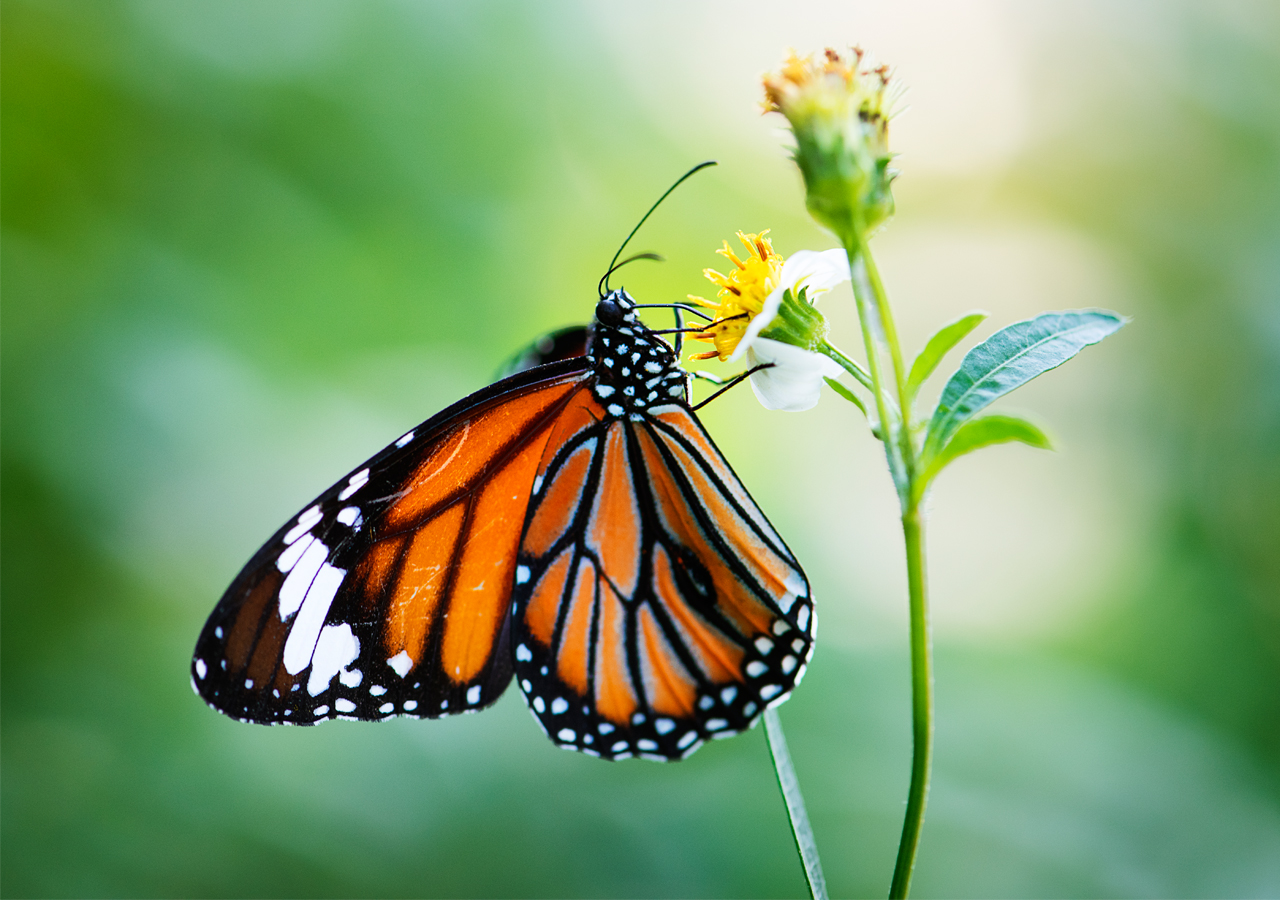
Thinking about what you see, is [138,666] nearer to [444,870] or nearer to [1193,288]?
[444,870]

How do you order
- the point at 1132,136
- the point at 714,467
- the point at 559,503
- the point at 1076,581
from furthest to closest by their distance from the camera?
the point at 1132,136
the point at 1076,581
the point at 559,503
the point at 714,467

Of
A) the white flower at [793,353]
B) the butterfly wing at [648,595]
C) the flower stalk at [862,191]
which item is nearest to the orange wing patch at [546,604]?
the butterfly wing at [648,595]

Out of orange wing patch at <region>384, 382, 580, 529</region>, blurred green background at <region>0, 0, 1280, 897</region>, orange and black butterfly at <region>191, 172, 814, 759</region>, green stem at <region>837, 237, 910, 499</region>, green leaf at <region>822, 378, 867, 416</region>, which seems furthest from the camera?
blurred green background at <region>0, 0, 1280, 897</region>

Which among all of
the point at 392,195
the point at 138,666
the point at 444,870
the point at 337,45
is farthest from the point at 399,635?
the point at 337,45

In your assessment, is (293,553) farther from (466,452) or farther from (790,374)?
(790,374)

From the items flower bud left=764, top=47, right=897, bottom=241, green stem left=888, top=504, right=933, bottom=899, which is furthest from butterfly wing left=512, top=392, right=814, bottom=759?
flower bud left=764, top=47, right=897, bottom=241

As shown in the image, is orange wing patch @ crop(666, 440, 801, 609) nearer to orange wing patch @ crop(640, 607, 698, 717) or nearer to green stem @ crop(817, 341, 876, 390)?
orange wing patch @ crop(640, 607, 698, 717)

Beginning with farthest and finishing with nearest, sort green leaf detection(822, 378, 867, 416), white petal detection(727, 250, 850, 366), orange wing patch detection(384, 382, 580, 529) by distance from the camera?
orange wing patch detection(384, 382, 580, 529) → white petal detection(727, 250, 850, 366) → green leaf detection(822, 378, 867, 416)
